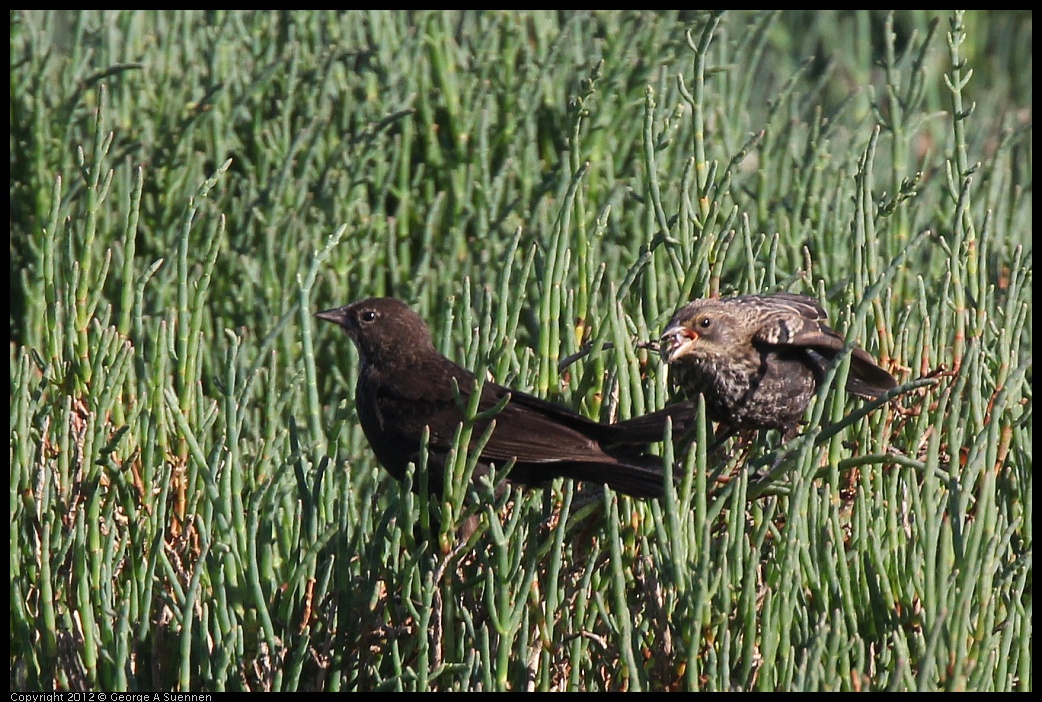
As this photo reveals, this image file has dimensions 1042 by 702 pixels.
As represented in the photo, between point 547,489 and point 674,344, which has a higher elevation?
point 674,344

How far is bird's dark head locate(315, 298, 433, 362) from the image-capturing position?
336 cm

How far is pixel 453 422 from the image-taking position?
9.63 ft

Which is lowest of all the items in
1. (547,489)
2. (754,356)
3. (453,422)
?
(547,489)

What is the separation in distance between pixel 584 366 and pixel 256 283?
191 cm

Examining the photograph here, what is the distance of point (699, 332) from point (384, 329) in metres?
0.92

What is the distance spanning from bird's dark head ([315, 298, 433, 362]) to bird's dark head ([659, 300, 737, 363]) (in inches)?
30.5

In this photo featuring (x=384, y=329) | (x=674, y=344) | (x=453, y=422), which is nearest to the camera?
(x=674, y=344)

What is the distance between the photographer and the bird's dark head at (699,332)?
2.82 metres

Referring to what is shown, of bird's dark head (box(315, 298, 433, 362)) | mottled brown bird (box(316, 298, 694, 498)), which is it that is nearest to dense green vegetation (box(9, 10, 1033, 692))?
mottled brown bird (box(316, 298, 694, 498))

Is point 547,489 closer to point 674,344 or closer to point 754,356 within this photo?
point 674,344

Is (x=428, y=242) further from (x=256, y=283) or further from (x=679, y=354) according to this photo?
(x=679, y=354)

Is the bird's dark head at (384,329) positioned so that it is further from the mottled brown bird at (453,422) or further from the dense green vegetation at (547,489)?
the dense green vegetation at (547,489)

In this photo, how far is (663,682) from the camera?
2602 mm

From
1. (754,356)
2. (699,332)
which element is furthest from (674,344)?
(754,356)
